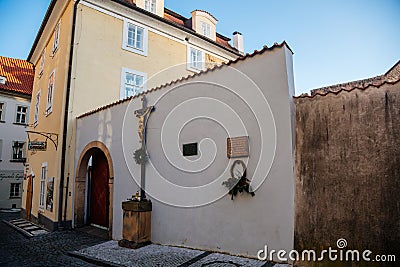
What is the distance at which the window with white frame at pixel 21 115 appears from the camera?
2013 centimetres

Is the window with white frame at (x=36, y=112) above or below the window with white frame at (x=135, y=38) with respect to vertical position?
below

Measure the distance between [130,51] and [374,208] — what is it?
10249mm

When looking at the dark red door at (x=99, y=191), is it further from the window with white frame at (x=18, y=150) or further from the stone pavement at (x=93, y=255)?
the window with white frame at (x=18, y=150)

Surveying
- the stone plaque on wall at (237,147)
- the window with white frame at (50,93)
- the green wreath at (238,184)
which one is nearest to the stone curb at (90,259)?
the green wreath at (238,184)

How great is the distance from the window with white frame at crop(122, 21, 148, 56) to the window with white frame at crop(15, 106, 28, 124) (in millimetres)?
13110

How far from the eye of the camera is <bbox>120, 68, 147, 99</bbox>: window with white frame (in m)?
11.2

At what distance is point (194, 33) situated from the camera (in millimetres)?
13602

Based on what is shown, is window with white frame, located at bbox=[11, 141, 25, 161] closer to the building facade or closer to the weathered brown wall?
the building facade

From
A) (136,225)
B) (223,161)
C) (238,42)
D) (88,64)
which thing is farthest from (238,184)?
(238,42)

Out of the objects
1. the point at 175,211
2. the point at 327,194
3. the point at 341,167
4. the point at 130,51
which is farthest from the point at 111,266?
the point at 130,51

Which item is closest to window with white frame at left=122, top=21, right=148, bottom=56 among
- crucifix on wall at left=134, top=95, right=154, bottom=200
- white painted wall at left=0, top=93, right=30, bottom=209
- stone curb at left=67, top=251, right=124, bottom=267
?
crucifix on wall at left=134, top=95, right=154, bottom=200

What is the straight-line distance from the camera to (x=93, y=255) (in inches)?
228

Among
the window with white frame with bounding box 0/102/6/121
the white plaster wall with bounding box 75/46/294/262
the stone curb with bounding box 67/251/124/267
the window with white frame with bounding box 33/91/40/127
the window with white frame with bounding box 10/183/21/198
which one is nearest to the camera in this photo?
the white plaster wall with bounding box 75/46/294/262

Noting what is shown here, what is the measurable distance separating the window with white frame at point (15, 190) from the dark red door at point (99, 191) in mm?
13640
